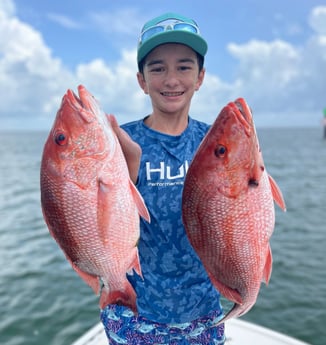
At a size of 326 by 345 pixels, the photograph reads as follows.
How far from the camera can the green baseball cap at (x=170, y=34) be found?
6.70 feet

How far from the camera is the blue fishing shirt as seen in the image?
7.25 ft

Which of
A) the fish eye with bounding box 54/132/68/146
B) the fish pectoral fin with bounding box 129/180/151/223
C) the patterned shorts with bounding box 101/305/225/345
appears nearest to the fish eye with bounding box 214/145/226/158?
the fish pectoral fin with bounding box 129/180/151/223

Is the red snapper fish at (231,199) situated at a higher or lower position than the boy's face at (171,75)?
lower

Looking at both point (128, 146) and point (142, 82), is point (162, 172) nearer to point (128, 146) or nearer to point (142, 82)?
point (128, 146)

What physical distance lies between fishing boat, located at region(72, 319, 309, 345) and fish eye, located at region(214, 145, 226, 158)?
3.02 metres

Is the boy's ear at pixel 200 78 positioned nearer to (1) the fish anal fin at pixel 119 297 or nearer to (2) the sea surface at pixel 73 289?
(1) the fish anal fin at pixel 119 297

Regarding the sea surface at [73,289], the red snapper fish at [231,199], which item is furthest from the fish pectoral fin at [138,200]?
the sea surface at [73,289]

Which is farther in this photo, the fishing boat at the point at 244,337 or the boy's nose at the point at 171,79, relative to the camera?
the fishing boat at the point at 244,337

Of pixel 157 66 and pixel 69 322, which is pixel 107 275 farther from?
pixel 69 322

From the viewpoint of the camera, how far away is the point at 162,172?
222cm

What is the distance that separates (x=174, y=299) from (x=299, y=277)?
7318 millimetres

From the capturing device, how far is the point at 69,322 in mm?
6953

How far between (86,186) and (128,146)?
0.36 meters


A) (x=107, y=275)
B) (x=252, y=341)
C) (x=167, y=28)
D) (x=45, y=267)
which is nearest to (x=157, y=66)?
(x=167, y=28)
